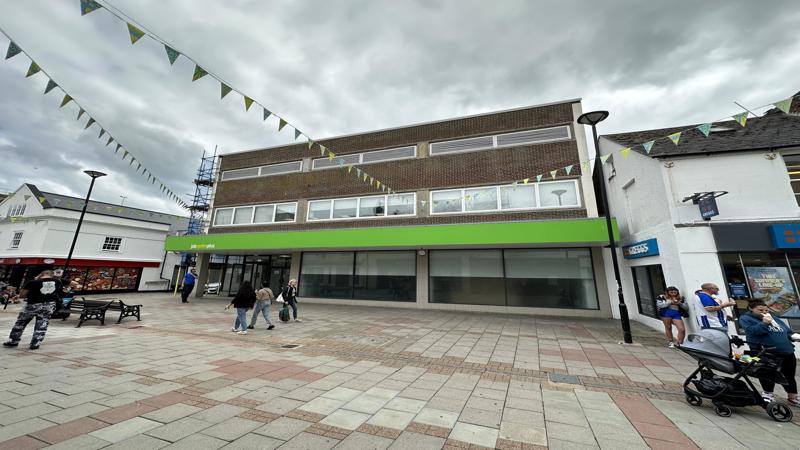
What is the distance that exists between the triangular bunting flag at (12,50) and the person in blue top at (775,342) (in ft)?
41.2

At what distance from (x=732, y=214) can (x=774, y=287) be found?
1.90m

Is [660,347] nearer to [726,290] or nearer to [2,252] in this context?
[726,290]

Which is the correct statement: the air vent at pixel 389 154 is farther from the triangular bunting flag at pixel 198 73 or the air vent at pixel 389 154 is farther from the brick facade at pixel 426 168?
the triangular bunting flag at pixel 198 73

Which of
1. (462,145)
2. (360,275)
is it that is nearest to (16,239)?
(360,275)

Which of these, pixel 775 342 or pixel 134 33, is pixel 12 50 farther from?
pixel 775 342

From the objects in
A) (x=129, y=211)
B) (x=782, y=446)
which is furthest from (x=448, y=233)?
(x=129, y=211)

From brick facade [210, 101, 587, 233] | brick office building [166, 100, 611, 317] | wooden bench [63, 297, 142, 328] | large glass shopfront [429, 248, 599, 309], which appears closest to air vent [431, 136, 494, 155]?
brick office building [166, 100, 611, 317]

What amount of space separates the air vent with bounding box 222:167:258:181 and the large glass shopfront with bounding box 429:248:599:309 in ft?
42.7

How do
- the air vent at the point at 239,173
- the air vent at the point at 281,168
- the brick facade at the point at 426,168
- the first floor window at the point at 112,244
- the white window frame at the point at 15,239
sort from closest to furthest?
the brick facade at the point at 426,168
the air vent at the point at 281,168
the air vent at the point at 239,173
the white window frame at the point at 15,239
the first floor window at the point at 112,244

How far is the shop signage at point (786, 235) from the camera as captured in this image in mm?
7191

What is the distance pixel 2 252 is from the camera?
2308cm

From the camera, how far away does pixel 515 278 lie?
41.9 feet

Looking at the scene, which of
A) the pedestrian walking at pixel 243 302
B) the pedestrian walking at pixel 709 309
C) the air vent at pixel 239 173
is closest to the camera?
the pedestrian walking at pixel 709 309

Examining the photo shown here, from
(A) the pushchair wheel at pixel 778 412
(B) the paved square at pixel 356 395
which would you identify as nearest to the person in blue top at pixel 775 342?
(A) the pushchair wheel at pixel 778 412
